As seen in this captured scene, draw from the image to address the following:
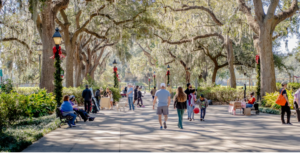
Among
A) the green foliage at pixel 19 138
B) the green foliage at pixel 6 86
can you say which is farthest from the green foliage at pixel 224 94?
the green foliage at pixel 19 138

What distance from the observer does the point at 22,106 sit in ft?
35.8

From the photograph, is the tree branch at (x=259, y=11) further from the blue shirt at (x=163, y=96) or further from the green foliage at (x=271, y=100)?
the blue shirt at (x=163, y=96)

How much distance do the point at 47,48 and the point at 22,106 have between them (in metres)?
5.81

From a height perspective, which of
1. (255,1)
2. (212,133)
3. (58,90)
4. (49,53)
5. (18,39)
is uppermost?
(255,1)

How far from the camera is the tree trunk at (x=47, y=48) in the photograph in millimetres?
15852

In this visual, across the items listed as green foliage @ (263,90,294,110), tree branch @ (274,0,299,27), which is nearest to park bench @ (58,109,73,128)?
green foliage @ (263,90,294,110)

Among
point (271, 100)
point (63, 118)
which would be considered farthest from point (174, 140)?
point (271, 100)

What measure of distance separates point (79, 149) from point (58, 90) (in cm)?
787

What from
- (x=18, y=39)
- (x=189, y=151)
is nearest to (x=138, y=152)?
Answer: (x=189, y=151)

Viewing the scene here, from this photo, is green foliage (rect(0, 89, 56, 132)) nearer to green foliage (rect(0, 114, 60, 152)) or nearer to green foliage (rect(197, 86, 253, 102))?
green foliage (rect(0, 114, 60, 152))

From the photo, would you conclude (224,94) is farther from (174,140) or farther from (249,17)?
(174,140)

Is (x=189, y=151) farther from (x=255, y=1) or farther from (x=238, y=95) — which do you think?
(x=238, y=95)

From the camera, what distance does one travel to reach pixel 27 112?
11336mm

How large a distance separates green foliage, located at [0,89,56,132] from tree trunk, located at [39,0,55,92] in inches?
80.4
